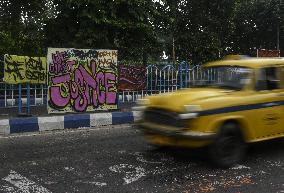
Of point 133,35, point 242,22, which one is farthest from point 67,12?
point 242,22

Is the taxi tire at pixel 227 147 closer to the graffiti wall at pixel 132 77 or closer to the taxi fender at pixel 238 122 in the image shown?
the taxi fender at pixel 238 122

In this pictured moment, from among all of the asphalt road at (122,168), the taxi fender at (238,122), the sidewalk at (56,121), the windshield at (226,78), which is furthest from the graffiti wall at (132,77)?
the taxi fender at (238,122)

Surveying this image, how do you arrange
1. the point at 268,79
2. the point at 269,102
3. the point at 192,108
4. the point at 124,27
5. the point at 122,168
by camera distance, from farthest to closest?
the point at 124,27
the point at 268,79
the point at 269,102
the point at 122,168
the point at 192,108

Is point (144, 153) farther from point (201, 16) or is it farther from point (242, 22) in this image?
point (242, 22)

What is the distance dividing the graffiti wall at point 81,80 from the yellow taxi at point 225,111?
4936 mm

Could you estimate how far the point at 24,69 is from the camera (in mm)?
11664

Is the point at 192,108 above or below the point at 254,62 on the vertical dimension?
below

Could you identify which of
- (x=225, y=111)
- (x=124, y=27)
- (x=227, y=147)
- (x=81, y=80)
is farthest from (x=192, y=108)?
(x=124, y=27)

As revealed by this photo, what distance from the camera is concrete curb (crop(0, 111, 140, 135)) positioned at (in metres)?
9.73

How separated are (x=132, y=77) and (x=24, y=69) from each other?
3.67 m

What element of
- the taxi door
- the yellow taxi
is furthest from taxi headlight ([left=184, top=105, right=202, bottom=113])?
the taxi door

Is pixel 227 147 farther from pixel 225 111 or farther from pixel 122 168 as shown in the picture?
pixel 122 168

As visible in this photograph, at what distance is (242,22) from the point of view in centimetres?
3522

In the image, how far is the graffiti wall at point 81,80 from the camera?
38.8ft
